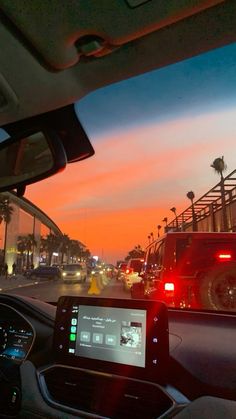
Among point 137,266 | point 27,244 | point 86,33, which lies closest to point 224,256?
point 86,33

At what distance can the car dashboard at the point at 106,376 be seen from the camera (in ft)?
9.48

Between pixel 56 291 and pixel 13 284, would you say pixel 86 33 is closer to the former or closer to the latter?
pixel 56 291

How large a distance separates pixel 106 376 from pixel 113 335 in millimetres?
291

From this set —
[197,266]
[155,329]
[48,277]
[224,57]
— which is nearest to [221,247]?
[197,266]

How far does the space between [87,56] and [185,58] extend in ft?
1.80

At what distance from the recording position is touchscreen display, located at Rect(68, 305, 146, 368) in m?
2.97

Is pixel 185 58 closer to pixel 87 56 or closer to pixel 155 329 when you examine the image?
pixel 87 56

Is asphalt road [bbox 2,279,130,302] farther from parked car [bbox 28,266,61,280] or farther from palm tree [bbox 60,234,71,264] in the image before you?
palm tree [bbox 60,234,71,264]

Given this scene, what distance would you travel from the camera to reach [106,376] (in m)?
3.09

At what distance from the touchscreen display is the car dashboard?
76mm

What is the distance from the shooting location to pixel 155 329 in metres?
2.92

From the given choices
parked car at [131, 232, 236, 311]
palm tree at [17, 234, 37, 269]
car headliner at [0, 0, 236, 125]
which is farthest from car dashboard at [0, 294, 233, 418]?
palm tree at [17, 234, 37, 269]

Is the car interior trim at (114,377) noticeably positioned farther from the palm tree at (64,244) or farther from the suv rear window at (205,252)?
the palm tree at (64,244)

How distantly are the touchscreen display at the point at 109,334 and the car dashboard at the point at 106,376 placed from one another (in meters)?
0.08
